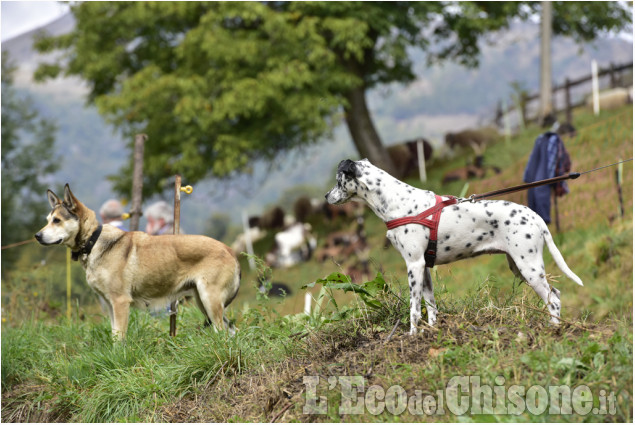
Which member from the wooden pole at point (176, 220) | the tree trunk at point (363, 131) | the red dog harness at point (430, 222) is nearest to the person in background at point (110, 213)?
the wooden pole at point (176, 220)

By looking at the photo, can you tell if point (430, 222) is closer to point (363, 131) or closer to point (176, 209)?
point (176, 209)

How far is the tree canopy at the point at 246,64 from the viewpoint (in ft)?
63.8

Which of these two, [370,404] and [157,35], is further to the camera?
[157,35]

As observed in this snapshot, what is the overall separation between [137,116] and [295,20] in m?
6.01

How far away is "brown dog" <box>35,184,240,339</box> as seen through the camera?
7195 mm

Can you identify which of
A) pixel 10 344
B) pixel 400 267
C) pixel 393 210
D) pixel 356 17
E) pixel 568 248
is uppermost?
pixel 356 17

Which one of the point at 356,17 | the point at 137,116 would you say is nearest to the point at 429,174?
the point at 356,17

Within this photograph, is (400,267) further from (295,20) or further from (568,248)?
(295,20)

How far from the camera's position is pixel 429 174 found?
2325cm

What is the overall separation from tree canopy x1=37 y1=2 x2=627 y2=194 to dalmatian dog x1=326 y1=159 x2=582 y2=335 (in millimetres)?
13829

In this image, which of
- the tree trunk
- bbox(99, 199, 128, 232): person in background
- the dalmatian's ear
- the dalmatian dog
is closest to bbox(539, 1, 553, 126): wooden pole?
the tree trunk

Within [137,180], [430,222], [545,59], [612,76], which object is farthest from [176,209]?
[612,76]

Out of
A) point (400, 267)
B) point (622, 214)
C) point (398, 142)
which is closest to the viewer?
point (622, 214)

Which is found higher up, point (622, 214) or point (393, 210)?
point (393, 210)
